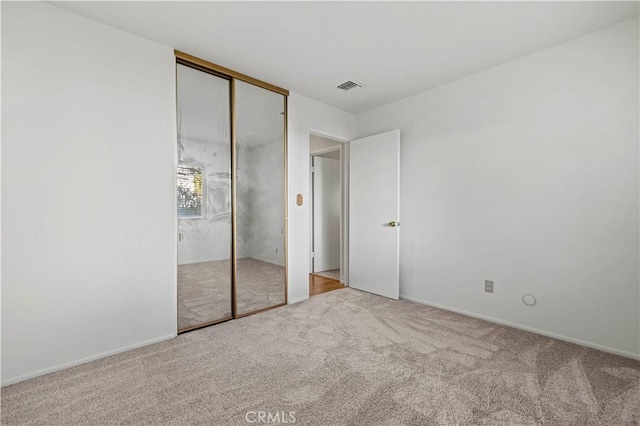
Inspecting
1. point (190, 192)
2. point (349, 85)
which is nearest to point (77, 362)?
point (190, 192)

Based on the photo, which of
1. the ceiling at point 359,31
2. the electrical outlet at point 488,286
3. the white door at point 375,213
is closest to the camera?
the ceiling at point 359,31

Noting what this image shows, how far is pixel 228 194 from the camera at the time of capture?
3.08 meters

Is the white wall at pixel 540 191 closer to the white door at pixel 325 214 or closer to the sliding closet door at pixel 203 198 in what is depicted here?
the white door at pixel 325 214

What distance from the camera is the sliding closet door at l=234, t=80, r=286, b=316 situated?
3172mm

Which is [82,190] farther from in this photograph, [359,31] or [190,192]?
[359,31]

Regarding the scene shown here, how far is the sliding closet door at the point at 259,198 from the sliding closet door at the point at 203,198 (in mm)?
136

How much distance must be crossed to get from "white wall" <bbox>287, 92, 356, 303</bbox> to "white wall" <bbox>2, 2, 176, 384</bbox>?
1389 mm

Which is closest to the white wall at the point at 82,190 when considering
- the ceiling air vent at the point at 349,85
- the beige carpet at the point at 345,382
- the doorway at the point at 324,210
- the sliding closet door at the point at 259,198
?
the beige carpet at the point at 345,382

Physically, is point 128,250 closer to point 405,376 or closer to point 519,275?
point 405,376

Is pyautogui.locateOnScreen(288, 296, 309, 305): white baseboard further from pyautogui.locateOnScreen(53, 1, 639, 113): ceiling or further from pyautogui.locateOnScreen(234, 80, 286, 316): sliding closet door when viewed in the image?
pyautogui.locateOnScreen(53, 1, 639, 113): ceiling

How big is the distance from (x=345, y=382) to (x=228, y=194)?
6.77 feet

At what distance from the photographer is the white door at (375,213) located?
3.84 metres

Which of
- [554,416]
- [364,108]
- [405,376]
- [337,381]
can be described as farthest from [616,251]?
[364,108]

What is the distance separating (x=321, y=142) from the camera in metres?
5.11
